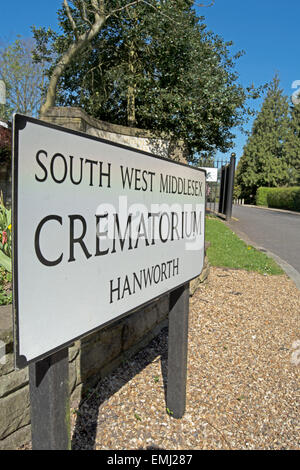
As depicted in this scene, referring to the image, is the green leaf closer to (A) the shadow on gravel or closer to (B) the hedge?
(A) the shadow on gravel

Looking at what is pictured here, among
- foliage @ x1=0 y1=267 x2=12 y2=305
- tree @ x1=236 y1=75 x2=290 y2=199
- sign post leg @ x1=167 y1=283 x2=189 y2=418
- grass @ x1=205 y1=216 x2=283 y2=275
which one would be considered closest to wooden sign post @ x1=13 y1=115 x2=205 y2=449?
sign post leg @ x1=167 y1=283 x2=189 y2=418

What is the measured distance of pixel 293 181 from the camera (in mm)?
39531

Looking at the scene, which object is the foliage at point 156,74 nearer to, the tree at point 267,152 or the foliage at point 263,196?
the foliage at point 263,196

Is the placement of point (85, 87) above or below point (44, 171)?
above

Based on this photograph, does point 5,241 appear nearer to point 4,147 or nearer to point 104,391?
point 104,391

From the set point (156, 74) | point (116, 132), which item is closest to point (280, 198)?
point (156, 74)

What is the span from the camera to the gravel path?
6.71 ft

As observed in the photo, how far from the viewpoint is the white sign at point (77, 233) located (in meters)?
0.87

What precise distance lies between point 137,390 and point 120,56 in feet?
38.7

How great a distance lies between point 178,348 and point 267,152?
4210 centimetres

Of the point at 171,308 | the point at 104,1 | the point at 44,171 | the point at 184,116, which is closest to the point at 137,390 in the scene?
the point at 171,308

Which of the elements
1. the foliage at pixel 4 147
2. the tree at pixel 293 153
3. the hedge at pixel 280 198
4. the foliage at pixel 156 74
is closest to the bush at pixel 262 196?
the hedge at pixel 280 198

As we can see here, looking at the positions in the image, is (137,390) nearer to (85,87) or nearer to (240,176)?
(85,87)

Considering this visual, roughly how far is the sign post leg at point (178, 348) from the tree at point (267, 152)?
131 ft
